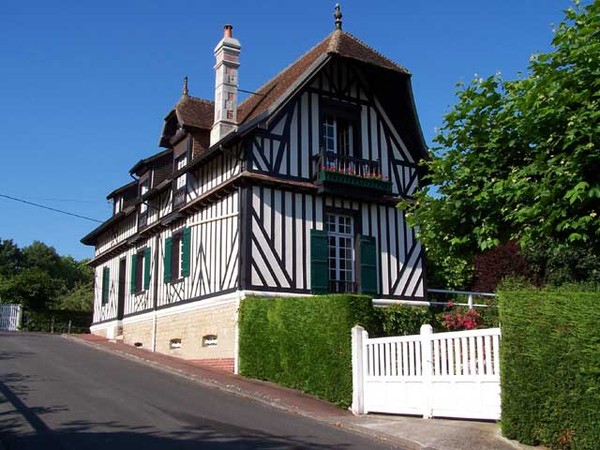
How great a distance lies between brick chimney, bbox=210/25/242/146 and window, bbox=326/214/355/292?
3.68m

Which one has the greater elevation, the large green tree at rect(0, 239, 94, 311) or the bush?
the large green tree at rect(0, 239, 94, 311)

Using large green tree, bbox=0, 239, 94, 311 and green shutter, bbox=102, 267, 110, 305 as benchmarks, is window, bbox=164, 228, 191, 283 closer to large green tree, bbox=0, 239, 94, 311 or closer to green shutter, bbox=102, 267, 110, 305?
green shutter, bbox=102, 267, 110, 305

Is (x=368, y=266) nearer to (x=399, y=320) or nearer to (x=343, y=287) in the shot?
(x=343, y=287)

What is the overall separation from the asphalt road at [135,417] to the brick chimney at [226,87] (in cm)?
674

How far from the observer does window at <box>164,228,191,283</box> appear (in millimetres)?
18453

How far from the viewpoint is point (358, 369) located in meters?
11.1

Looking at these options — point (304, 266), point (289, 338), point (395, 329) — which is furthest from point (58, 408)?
point (304, 266)

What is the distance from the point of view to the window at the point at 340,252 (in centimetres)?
1689

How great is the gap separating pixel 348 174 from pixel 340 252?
1.99 meters

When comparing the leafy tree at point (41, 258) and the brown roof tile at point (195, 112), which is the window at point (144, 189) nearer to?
the brown roof tile at point (195, 112)

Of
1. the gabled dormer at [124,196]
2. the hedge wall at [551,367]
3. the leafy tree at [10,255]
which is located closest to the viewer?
the hedge wall at [551,367]

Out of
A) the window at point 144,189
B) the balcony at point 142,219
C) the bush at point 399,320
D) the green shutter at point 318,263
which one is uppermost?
the window at point 144,189

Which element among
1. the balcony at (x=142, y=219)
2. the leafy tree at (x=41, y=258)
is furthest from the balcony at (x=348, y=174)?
the leafy tree at (x=41, y=258)

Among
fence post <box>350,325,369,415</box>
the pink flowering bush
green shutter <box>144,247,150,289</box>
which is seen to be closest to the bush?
fence post <box>350,325,369,415</box>
